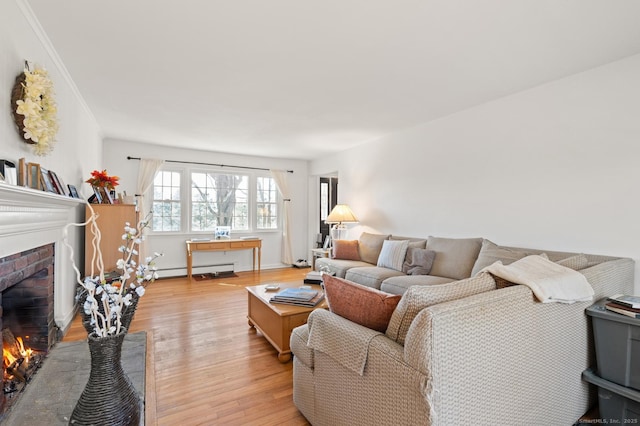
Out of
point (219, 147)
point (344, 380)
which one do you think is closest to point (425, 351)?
point (344, 380)

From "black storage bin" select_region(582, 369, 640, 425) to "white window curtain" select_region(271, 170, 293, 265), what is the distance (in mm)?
5206

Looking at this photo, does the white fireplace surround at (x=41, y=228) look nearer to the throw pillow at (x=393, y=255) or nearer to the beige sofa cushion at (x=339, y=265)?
the beige sofa cushion at (x=339, y=265)

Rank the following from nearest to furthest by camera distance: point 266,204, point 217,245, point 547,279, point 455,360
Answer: point 455,360, point 547,279, point 217,245, point 266,204

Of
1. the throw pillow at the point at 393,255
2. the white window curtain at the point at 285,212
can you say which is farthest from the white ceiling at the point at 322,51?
the white window curtain at the point at 285,212

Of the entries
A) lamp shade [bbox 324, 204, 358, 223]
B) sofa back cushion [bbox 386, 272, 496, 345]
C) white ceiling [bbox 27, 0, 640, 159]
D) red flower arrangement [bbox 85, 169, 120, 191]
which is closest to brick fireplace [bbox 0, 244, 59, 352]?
red flower arrangement [bbox 85, 169, 120, 191]

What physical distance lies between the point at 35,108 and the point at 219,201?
424 centimetres

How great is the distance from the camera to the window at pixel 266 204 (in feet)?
21.0

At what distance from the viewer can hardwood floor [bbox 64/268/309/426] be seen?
71.3 inches

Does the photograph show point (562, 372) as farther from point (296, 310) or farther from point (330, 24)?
point (330, 24)

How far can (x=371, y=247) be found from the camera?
14.7 feet

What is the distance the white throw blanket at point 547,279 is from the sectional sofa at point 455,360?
0.05 metres

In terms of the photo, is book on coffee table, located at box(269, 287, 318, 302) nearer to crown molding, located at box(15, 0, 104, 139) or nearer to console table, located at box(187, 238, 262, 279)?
crown molding, located at box(15, 0, 104, 139)

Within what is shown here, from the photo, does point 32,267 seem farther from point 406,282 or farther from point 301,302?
point 406,282

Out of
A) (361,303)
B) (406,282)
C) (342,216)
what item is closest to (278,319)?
(361,303)
